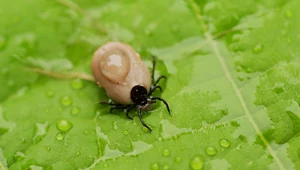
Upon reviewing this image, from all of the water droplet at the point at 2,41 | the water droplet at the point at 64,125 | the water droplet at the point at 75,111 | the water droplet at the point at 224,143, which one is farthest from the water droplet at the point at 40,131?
the water droplet at the point at 224,143

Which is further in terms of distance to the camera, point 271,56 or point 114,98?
point 114,98

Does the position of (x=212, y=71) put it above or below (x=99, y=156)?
above

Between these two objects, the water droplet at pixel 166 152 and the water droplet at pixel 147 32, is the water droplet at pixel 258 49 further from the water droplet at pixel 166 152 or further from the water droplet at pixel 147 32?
the water droplet at pixel 166 152

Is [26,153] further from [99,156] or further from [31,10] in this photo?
[31,10]

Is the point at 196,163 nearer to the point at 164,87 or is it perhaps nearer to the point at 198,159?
the point at 198,159

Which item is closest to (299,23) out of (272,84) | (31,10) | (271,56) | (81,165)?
(271,56)

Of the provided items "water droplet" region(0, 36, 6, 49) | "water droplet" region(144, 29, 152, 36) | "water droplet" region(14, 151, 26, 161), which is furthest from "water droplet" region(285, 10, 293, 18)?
"water droplet" region(0, 36, 6, 49)

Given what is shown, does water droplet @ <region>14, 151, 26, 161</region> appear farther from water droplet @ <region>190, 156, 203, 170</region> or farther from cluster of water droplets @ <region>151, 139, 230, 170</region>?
water droplet @ <region>190, 156, 203, 170</region>
